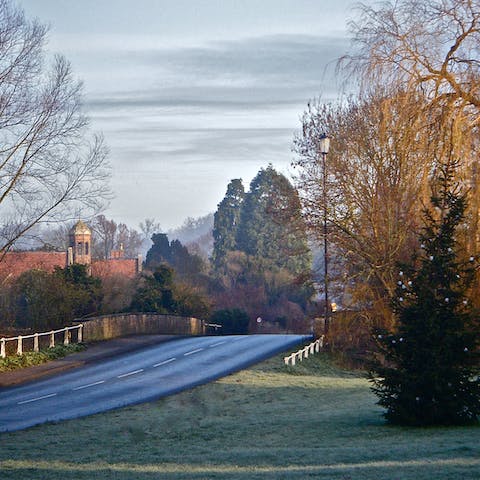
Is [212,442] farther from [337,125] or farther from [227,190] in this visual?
[227,190]

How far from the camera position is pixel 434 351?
1484 centimetres

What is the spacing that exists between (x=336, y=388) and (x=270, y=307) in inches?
2038

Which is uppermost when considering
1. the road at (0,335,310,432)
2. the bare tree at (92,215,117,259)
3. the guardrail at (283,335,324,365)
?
the bare tree at (92,215,117,259)

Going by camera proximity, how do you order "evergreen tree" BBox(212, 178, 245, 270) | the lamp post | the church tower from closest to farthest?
the lamp post → the church tower → "evergreen tree" BBox(212, 178, 245, 270)

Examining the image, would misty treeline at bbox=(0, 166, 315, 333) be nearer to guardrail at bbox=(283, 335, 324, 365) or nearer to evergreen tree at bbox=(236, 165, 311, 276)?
evergreen tree at bbox=(236, 165, 311, 276)

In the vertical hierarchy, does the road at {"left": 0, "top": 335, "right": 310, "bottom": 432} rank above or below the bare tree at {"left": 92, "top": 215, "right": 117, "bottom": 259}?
below

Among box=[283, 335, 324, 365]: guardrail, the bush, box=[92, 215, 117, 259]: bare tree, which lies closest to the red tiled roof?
the bush

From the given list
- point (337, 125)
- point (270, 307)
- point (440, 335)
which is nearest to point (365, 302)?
point (337, 125)

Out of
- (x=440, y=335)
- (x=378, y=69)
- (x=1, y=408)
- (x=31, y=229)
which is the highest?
(x=378, y=69)

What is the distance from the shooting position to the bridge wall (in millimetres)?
37031

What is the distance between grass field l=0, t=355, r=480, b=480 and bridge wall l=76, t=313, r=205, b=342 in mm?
15265

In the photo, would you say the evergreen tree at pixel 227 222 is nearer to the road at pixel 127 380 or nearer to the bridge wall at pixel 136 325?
the bridge wall at pixel 136 325

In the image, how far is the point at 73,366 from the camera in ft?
96.1

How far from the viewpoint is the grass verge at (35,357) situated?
2865 cm
